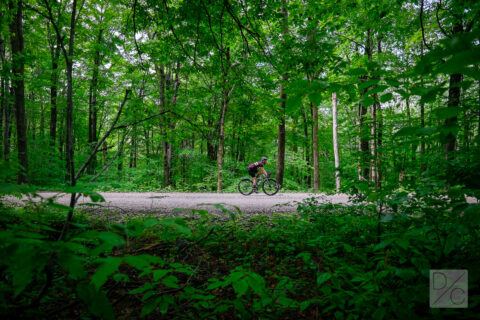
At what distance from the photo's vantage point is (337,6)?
464 cm

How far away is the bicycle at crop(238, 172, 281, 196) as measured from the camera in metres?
9.45

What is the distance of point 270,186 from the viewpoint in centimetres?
951

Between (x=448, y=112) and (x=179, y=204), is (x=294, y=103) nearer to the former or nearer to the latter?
(x=448, y=112)

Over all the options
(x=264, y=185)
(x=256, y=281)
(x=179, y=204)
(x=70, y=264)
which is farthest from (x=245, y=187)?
(x=70, y=264)

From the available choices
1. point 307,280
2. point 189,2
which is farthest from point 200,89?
point 307,280

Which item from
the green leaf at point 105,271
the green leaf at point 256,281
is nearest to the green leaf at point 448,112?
the green leaf at point 256,281

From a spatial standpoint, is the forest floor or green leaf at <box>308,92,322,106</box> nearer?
green leaf at <box>308,92,322,106</box>

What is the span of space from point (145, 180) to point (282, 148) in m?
9.20

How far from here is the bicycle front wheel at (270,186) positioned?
9.45 m

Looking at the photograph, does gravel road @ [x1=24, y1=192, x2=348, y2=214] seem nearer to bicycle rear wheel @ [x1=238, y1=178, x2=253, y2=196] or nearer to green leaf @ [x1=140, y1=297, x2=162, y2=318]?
green leaf @ [x1=140, y1=297, x2=162, y2=318]

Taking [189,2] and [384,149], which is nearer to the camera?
[384,149]

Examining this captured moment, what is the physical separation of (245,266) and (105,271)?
1.96 meters

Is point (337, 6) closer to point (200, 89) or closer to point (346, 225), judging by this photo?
point (346, 225)

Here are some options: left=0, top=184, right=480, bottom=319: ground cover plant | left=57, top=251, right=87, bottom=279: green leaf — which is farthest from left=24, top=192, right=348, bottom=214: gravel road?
left=57, top=251, right=87, bottom=279: green leaf
